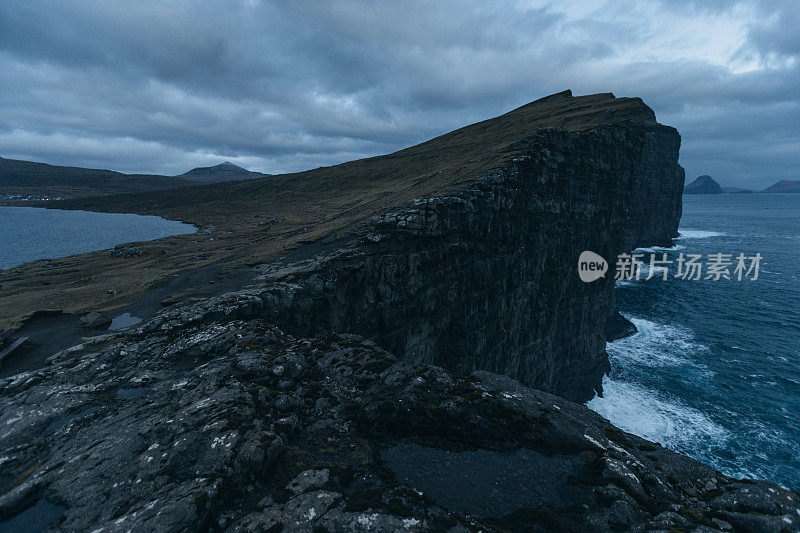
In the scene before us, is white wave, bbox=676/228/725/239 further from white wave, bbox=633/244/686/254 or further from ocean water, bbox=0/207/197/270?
ocean water, bbox=0/207/197/270

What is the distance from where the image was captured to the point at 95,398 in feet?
56.2

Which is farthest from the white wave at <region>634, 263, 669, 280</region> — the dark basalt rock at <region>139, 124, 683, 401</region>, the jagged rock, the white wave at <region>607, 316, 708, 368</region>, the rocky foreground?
the jagged rock

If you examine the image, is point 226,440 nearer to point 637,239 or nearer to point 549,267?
point 549,267

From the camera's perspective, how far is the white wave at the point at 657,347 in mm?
66625

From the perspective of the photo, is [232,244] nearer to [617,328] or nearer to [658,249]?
[617,328]

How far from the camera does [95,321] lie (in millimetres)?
26969

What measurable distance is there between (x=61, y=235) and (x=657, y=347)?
176 meters

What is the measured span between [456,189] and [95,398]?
42756mm

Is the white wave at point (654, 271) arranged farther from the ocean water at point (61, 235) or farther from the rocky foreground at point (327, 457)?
the ocean water at point (61, 235)

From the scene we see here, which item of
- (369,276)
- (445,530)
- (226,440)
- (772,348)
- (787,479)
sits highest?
(369,276)

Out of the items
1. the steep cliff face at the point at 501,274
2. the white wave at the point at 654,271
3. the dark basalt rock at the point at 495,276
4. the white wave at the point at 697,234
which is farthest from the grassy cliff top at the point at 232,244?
the white wave at the point at 697,234

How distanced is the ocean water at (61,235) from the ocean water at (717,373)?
12507 centimetres

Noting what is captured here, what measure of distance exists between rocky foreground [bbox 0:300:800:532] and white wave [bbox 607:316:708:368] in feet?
221

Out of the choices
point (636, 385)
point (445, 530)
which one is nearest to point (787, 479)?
point (636, 385)
